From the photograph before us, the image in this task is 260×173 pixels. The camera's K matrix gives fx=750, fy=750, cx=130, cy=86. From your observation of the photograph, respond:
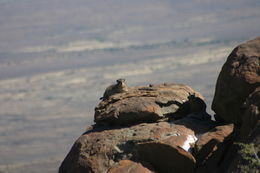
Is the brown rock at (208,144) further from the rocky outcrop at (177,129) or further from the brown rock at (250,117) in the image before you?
the brown rock at (250,117)

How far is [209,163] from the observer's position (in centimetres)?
1462

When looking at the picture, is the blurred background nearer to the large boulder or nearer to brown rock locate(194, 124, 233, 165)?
the large boulder

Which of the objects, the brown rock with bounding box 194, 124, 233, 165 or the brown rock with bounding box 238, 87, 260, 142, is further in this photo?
the brown rock with bounding box 194, 124, 233, 165

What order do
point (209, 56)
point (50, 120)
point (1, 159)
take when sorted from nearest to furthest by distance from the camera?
point (1, 159), point (50, 120), point (209, 56)

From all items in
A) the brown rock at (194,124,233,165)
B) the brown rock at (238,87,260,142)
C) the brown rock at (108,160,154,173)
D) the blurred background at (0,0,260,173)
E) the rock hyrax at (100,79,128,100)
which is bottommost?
the blurred background at (0,0,260,173)

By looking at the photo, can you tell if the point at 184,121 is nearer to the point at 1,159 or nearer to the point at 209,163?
the point at 209,163

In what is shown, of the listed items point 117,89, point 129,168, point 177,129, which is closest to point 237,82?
point 177,129

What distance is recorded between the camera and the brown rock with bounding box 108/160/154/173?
48.0 ft

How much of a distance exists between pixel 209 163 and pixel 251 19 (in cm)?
18053

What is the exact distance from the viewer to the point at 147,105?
16.8m

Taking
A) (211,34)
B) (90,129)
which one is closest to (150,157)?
(90,129)

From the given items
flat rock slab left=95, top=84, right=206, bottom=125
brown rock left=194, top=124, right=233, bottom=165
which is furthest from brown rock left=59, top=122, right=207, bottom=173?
flat rock slab left=95, top=84, right=206, bottom=125

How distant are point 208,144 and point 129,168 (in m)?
1.62

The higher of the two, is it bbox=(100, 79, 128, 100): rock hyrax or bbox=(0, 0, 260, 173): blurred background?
bbox=(100, 79, 128, 100): rock hyrax
